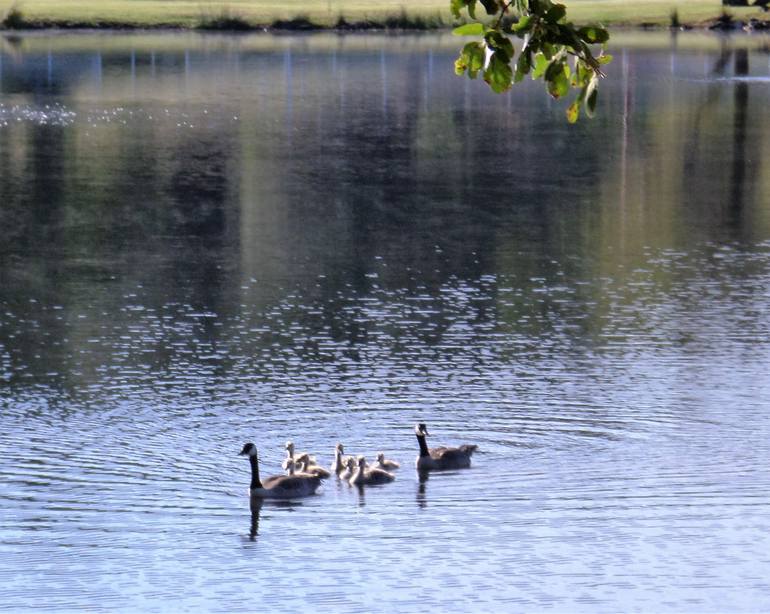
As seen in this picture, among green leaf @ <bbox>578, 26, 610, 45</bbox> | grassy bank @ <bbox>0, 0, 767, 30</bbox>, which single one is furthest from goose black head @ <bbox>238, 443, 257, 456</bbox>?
grassy bank @ <bbox>0, 0, 767, 30</bbox>

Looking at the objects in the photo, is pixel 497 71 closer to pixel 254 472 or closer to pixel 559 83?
pixel 559 83

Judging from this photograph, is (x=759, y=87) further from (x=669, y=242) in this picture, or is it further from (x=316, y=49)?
(x=669, y=242)

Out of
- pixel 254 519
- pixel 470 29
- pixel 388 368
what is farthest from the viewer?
pixel 388 368

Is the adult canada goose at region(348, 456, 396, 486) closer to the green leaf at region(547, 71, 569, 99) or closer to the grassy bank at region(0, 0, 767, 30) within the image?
the green leaf at region(547, 71, 569, 99)

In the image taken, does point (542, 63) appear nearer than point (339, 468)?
Yes

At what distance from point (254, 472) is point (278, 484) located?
0.33 m

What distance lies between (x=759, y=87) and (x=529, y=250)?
41.1 meters

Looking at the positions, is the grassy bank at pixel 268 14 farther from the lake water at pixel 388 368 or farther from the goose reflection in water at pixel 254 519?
the goose reflection in water at pixel 254 519

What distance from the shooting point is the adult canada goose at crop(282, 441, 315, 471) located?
19.2 metres

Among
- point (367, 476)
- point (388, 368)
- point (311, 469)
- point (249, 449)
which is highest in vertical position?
point (249, 449)

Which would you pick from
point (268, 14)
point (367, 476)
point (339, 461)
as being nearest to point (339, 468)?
point (339, 461)

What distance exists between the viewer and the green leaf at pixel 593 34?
32.7ft

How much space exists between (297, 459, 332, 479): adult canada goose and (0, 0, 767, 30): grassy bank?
3215 inches

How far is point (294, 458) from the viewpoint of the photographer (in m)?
19.3
